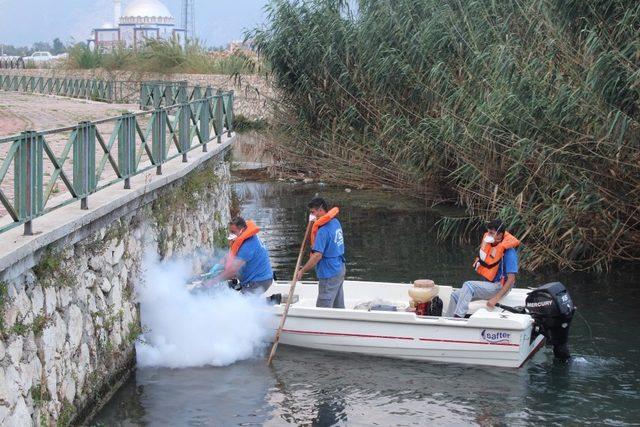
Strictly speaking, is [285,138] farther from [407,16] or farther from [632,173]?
[632,173]

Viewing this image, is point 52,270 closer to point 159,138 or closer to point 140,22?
point 159,138

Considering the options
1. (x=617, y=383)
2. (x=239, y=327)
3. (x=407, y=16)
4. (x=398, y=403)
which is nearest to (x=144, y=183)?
(x=239, y=327)

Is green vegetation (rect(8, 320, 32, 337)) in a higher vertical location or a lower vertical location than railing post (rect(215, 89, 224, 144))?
lower

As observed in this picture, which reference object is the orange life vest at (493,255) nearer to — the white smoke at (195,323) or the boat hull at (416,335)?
the boat hull at (416,335)

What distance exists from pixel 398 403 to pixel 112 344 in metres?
3.00

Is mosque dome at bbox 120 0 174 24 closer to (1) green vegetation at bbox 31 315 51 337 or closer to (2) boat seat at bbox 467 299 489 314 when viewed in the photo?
(2) boat seat at bbox 467 299 489 314

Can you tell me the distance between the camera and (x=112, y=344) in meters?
10.5

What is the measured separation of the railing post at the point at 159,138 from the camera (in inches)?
505

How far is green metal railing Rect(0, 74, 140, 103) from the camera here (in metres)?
38.1

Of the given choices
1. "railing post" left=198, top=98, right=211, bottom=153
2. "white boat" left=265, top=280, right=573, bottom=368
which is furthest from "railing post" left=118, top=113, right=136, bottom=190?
"railing post" left=198, top=98, right=211, bottom=153

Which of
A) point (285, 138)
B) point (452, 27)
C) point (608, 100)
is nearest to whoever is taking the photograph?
point (608, 100)

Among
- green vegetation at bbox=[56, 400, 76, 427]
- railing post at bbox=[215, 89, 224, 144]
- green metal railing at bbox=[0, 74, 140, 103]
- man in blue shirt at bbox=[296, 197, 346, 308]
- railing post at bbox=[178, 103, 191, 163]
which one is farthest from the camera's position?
green metal railing at bbox=[0, 74, 140, 103]

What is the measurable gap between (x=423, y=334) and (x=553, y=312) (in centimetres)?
149

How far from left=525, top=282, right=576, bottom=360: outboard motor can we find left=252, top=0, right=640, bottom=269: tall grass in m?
3.49
